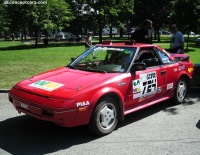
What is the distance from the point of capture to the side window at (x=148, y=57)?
572 centimetres

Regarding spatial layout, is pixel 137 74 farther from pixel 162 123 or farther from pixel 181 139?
pixel 181 139

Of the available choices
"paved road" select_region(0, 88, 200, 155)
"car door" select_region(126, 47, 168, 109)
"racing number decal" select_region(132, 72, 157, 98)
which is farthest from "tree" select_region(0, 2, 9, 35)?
"racing number decal" select_region(132, 72, 157, 98)

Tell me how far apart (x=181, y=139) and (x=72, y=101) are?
1.99 meters

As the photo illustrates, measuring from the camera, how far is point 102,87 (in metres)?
4.64

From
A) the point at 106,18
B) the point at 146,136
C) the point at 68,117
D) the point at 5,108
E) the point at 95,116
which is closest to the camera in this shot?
the point at 68,117

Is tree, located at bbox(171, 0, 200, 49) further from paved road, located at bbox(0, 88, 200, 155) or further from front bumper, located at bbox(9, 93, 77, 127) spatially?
front bumper, located at bbox(9, 93, 77, 127)

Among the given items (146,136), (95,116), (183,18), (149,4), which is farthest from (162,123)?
(149,4)

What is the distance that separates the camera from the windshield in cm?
531

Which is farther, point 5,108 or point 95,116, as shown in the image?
point 5,108

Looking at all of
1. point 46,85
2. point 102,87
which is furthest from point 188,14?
point 46,85

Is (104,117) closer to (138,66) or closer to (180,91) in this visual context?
(138,66)

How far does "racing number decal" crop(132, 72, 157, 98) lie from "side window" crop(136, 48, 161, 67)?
277mm

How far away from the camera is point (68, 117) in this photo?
4.18 meters

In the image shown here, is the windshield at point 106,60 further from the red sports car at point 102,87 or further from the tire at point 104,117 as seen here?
the tire at point 104,117
